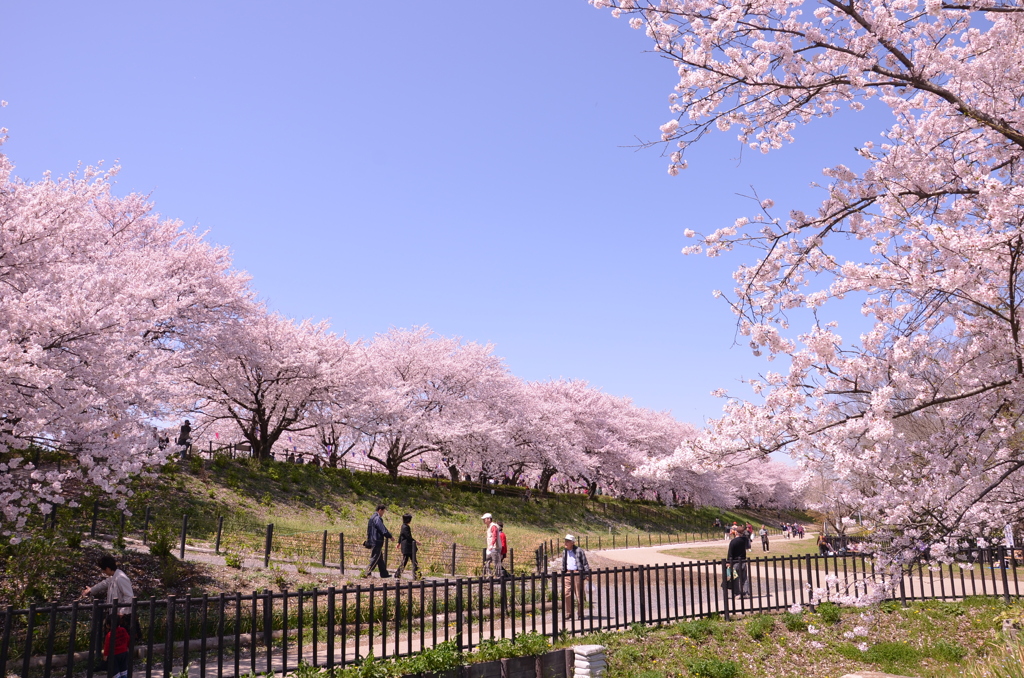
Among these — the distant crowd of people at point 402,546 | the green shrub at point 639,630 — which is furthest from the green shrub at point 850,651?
the distant crowd of people at point 402,546

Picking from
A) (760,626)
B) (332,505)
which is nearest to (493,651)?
(760,626)

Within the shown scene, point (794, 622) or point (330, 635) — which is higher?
point (330, 635)

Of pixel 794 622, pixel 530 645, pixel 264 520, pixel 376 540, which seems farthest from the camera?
pixel 264 520

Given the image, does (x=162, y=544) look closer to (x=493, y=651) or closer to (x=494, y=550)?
(x=494, y=550)

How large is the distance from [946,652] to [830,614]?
6.49 ft

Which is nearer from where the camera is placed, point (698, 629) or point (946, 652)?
point (946, 652)

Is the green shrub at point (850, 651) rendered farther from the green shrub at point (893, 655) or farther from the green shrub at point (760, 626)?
the green shrub at point (760, 626)

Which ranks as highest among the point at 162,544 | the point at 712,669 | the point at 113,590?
the point at 113,590

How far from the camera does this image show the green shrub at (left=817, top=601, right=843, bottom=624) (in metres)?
13.1

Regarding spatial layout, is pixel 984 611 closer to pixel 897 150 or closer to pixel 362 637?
pixel 897 150

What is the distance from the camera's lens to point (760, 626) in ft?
41.2

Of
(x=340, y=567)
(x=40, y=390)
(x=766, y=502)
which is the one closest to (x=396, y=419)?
(x=340, y=567)

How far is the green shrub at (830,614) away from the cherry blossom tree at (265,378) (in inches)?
966

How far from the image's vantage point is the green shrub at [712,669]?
1062cm
